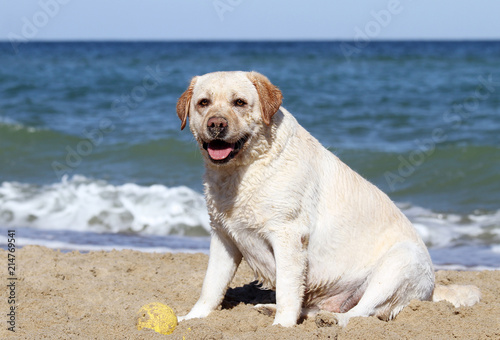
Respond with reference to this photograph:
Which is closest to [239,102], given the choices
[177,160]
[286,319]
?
[286,319]

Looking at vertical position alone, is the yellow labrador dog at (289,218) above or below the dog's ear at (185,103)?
below

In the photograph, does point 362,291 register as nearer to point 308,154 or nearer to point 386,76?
point 308,154

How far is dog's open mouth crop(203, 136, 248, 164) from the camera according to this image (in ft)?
13.9

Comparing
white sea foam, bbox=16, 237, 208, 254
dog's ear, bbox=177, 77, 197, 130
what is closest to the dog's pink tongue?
dog's ear, bbox=177, 77, 197, 130

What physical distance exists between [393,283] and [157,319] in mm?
1649

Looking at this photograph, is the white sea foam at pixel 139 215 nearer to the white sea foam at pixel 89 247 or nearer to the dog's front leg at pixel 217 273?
the white sea foam at pixel 89 247

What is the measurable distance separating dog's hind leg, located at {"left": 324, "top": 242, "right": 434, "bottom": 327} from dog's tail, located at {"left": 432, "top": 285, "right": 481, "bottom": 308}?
36cm

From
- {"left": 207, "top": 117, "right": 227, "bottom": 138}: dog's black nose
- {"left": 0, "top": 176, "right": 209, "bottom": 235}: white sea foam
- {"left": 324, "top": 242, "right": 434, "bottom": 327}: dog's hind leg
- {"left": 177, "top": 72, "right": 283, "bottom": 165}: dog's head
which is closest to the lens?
{"left": 207, "top": 117, "right": 227, "bottom": 138}: dog's black nose

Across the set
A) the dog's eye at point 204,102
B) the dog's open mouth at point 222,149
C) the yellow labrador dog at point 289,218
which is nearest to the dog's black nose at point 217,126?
the yellow labrador dog at point 289,218

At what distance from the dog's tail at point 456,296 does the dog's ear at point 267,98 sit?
A: 76.1 inches

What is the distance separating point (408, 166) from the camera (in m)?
12.0

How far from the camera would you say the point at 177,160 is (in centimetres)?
1284

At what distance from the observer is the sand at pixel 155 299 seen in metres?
4.20

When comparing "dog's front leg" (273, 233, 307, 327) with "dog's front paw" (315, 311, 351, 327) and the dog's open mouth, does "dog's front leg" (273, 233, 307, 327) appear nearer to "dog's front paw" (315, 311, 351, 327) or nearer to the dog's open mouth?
"dog's front paw" (315, 311, 351, 327)
